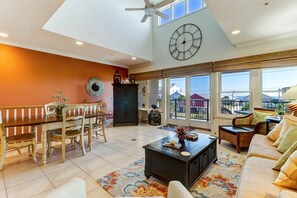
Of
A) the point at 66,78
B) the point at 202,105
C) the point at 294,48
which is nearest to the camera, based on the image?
the point at 294,48

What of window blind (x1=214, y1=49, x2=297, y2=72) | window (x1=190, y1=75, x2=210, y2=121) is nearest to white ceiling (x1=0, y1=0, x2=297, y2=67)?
window blind (x1=214, y1=49, x2=297, y2=72)

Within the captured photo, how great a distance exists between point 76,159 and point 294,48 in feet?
17.5

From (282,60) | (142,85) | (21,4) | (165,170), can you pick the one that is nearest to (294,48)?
(282,60)

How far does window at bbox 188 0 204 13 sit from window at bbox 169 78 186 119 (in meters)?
2.46

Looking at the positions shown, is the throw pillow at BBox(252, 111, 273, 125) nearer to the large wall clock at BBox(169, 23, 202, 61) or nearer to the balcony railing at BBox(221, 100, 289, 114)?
the balcony railing at BBox(221, 100, 289, 114)

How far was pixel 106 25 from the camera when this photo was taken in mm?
4195

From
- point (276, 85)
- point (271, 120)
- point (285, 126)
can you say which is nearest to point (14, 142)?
point (285, 126)

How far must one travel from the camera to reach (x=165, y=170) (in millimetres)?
1926

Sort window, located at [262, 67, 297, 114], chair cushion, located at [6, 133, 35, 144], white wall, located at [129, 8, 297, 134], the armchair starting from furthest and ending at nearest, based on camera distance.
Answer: white wall, located at [129, 8, 297, 134] < window, located at [262, 67, 297, 114] < the armchair < chair cushion, located at [6, 133, 35, 144]

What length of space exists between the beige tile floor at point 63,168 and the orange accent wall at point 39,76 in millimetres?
1555

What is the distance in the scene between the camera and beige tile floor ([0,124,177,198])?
1.90m

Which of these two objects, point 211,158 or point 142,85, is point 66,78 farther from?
point 211,158

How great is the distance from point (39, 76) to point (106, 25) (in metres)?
2.45

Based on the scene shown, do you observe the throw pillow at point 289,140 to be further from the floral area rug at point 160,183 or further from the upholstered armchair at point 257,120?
the upholstered armchair at point 257,120
